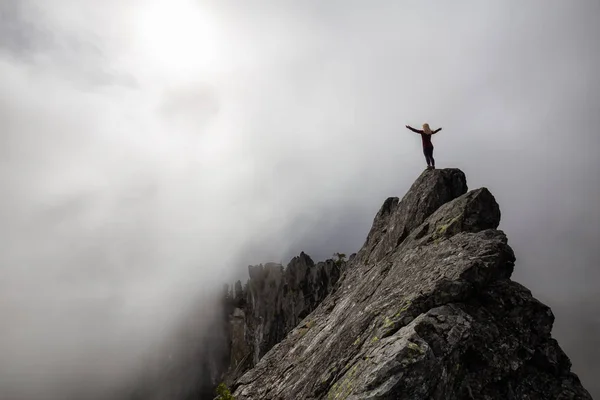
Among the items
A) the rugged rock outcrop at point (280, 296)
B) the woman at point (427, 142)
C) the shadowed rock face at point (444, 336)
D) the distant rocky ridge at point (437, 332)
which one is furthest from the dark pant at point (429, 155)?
the rugged rock outcrop at point (280, 296)

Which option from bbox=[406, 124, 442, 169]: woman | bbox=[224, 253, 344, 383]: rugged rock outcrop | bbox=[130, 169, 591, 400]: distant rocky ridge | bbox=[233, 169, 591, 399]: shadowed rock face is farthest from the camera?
bbox=[224, 253, 344, 383]: rugged rock outcrop

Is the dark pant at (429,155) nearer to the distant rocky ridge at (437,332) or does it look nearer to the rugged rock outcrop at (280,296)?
the distant rocky ridge at (437,332)

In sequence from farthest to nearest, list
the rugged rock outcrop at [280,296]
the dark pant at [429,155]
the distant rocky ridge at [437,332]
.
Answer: the rugged rock outcrop at [280,296], the dark pant at [429,155], the distant rocky ridge at [437,332]

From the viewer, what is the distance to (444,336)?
15.2 meters

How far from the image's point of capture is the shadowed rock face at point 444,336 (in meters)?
14.2

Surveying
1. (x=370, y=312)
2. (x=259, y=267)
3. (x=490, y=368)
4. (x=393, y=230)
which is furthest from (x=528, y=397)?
(x=259, y=267)

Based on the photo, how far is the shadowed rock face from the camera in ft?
46.6

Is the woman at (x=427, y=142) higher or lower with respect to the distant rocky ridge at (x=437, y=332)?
higher

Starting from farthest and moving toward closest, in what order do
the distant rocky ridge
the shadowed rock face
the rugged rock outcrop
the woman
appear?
1. the rugged rock outcrop
2. the woman
3. the distant rocky ridge
4. the shadowed rock face

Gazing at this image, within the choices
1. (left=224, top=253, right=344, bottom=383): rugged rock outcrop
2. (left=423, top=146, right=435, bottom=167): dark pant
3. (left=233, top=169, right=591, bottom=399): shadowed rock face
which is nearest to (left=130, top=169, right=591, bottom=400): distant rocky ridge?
(left=233, top=169, right=591, bottom=399): shadowed rock face

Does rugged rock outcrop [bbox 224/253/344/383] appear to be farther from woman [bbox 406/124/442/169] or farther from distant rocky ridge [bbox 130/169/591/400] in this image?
distant rocky ridge [bbox 130/169/591/400]

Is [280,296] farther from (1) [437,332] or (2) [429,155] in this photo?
(1) [437,332]

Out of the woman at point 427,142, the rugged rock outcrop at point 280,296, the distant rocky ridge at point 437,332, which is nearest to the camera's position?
the distant rocky ridge at point 437,332

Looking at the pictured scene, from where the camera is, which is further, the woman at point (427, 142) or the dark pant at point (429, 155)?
the dark pant at point (429, 155)
